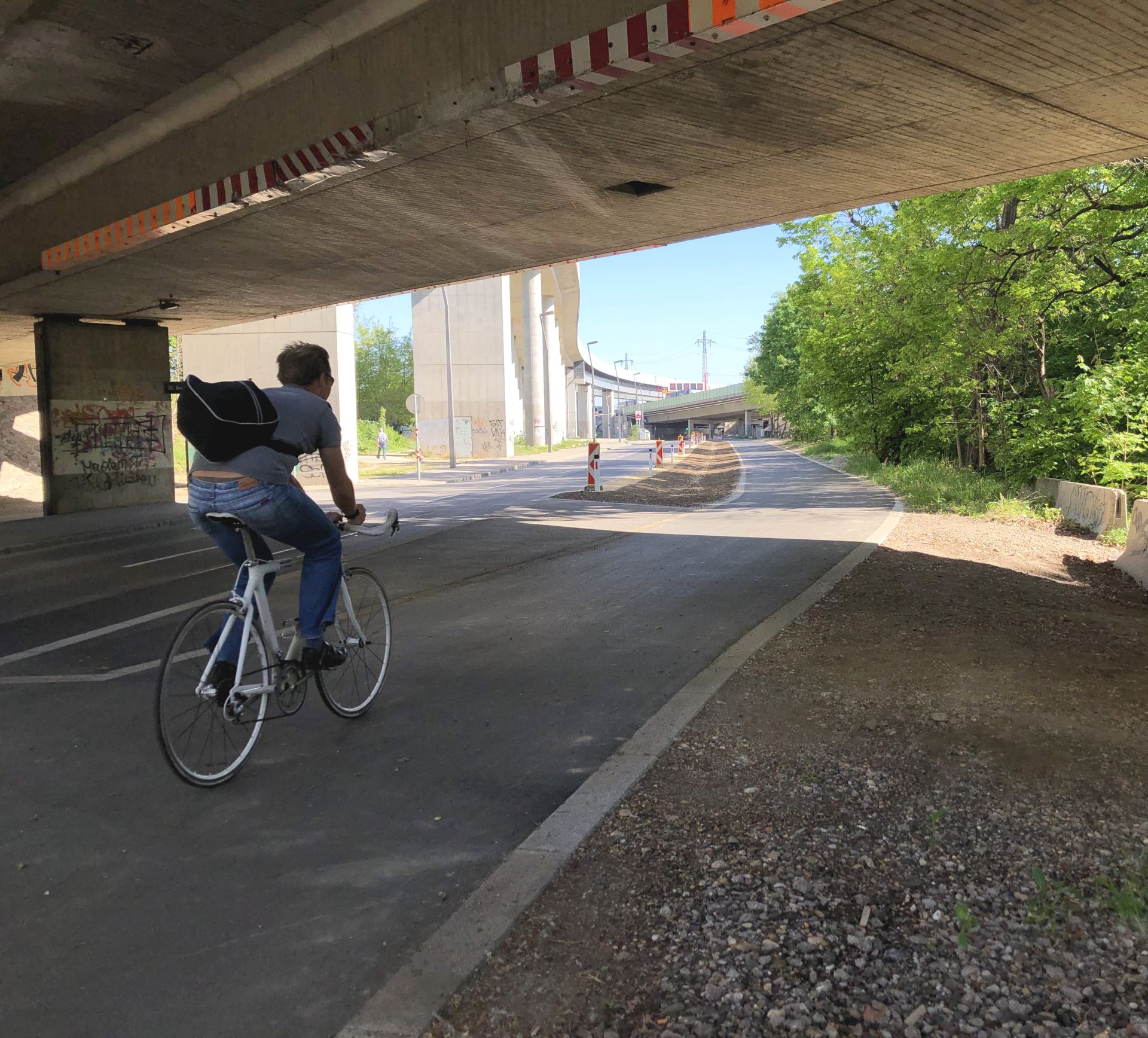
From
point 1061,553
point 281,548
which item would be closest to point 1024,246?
point 1061,553

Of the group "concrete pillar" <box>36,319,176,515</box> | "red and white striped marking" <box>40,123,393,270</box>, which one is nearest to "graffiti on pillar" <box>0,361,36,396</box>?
"concrete pillar" <box>36,319,176,515</box>

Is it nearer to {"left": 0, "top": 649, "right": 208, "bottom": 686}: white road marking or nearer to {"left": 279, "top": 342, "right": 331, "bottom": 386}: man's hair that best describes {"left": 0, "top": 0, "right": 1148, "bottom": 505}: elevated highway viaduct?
{"left": 279, "top": 342, "right": 331, "bottom": 386}: man's hair

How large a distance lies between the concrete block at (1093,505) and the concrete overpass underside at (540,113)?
5.28 metres

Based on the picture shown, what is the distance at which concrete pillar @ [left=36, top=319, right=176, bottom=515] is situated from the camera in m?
17.7

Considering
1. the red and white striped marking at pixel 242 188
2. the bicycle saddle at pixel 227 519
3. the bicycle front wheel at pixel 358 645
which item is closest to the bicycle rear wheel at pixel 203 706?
the bicycle saddle at pixel 227 519

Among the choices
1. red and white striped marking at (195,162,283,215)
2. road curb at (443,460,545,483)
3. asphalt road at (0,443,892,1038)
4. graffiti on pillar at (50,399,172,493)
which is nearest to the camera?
asphalt road at (0,443,892,1038)

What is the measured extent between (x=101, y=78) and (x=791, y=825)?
9.23 m

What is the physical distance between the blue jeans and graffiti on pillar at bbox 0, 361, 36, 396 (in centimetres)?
2913

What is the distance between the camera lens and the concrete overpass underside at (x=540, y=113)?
5.57 metres

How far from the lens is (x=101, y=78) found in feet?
28.2

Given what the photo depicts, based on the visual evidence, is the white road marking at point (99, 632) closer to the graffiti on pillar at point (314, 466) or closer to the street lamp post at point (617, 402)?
the graffiti on pillar at point (314, 466)

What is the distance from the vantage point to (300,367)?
4215 mm

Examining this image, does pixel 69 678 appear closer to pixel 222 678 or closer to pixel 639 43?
pixel 222 678

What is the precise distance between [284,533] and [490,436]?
46566 mm
